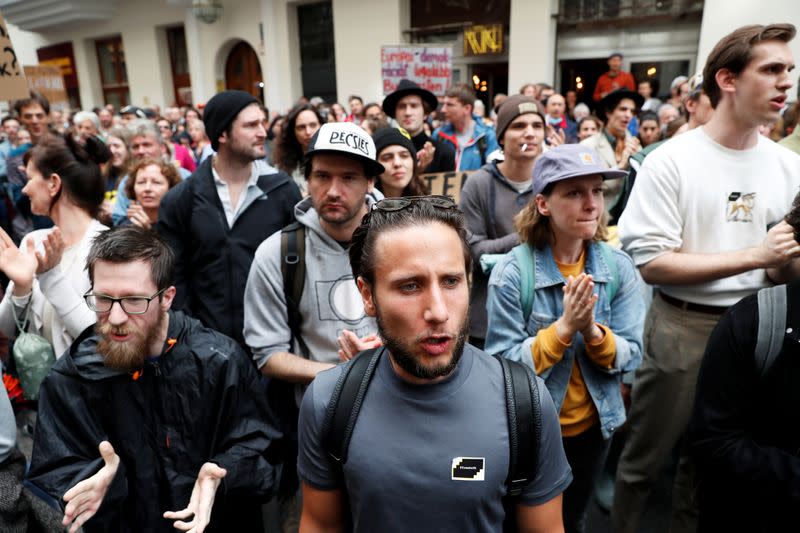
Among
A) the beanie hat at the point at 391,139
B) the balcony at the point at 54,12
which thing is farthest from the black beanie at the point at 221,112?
the balcony at the point at 54,12

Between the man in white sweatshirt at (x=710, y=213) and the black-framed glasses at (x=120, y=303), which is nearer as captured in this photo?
the black-framed glasses at (x=120, y=303)

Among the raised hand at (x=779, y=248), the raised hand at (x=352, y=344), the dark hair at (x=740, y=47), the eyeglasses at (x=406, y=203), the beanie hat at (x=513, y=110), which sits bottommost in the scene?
the raised hand at (x=352, y=344)

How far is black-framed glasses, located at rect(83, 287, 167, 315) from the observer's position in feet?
6.16

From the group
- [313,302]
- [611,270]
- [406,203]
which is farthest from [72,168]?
[611,270]

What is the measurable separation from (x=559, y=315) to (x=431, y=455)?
1.01m

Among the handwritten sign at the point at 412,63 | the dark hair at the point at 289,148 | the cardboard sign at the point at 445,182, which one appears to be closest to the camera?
the cardboard sign at the point at 445,182

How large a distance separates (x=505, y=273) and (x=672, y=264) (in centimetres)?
80

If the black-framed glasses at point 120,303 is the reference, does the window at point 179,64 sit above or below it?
above

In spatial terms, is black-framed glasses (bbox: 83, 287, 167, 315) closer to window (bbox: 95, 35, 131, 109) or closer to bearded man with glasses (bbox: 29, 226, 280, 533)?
bearded man with glasses (bbox: 29, 226, 280, 533)

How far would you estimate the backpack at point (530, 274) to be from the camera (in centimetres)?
213

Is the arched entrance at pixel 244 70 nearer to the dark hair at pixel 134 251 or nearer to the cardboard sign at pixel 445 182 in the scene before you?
the cardboard sign at pixel 445 182

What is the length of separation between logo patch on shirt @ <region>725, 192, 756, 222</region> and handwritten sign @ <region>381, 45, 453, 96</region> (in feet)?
17.4

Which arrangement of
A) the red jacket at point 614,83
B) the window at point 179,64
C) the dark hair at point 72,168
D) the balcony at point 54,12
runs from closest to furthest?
the dark hair at point 72,168
the red jacket at point 614,83
the window at point 179,64
the balcony at point 54,12

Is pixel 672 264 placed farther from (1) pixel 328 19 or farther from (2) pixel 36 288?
(1) pixel 328 19
